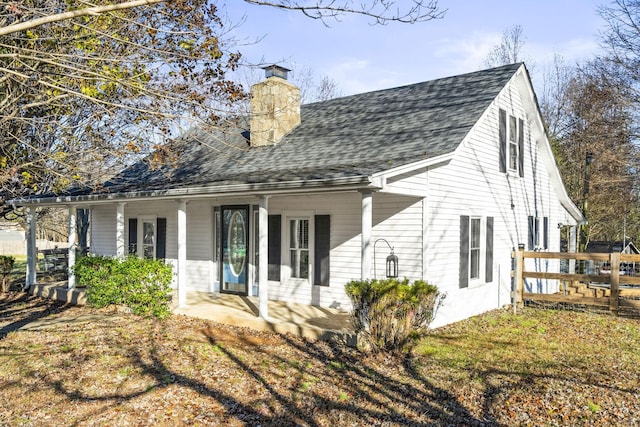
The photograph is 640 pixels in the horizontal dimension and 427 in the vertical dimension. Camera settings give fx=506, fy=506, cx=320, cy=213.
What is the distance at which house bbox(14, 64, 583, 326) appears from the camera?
9.76m

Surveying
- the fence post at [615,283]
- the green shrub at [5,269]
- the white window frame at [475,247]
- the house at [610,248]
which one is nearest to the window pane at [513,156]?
the white window frame at [475,247]

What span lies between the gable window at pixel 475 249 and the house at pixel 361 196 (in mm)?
38

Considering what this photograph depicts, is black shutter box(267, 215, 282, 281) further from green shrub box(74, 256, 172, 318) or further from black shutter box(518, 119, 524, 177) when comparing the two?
black shutter box(518, 119, 524, 177)

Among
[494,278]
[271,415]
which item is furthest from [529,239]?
[271,415]

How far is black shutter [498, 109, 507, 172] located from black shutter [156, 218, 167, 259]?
941cm

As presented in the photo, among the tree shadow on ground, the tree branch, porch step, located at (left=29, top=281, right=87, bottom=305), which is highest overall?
the tree branch

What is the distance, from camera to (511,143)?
13.0 metres

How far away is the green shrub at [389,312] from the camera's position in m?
7.50

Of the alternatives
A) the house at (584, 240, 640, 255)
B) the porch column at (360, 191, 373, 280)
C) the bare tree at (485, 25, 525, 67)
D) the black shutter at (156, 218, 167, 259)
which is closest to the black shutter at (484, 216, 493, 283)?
the porch column at (360, 191, 373, 280)

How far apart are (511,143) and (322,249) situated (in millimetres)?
5817

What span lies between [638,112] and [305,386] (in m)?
19.5

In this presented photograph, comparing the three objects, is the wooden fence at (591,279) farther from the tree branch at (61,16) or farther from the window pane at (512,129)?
the tree branch at (61,16)

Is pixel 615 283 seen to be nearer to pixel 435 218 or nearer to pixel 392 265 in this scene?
pixel 435 218

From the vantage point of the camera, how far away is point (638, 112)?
19.8m
